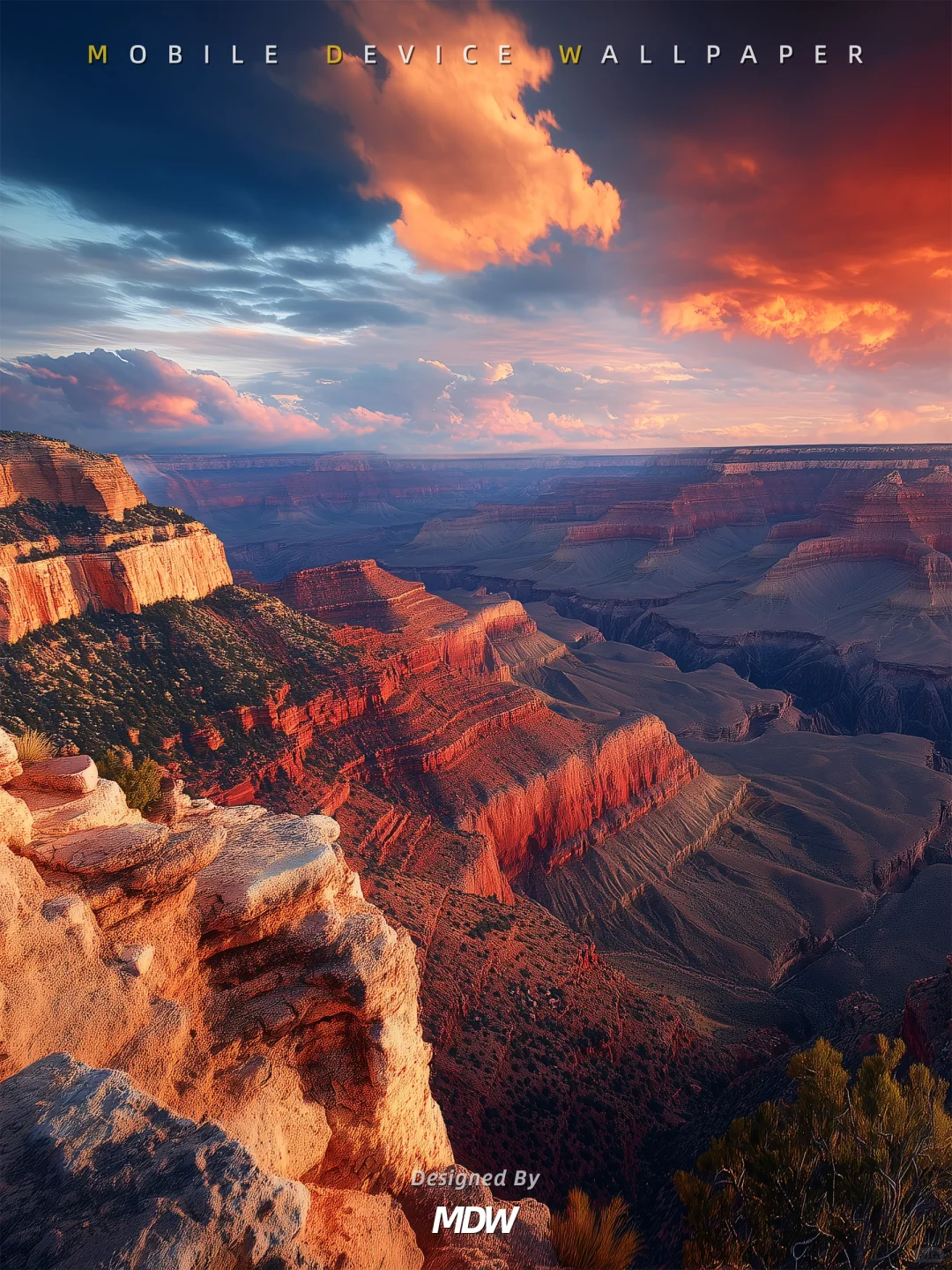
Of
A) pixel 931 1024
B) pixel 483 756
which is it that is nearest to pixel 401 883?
pixel 483 756

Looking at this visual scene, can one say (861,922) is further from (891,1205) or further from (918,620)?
(918,620)

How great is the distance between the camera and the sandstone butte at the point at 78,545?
28.2 metres

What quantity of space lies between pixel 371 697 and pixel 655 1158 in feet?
83.1

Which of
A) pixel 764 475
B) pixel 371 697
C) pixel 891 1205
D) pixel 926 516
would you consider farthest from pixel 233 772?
pixel 764 475

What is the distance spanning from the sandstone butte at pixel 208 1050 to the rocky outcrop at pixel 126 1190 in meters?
0.02

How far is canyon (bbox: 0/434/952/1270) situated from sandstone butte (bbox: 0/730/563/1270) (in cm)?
6

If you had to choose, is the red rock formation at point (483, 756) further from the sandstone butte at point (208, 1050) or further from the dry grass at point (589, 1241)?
the sandstone butte at point (208, 1050)

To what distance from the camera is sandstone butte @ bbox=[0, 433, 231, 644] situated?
28234 mm

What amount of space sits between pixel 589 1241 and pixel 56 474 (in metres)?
38.1

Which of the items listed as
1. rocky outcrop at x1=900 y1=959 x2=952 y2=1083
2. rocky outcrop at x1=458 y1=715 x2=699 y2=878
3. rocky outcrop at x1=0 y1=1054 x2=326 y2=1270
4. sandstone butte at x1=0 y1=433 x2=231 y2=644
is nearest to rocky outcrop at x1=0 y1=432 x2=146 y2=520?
sandstone butte at x1=0 y1=433 x2=231 y2=644

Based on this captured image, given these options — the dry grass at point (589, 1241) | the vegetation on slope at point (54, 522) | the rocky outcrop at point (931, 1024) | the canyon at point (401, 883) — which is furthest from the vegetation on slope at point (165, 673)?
the rocky outcrop at point (931, 1024)

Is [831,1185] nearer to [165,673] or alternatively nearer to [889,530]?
[165,673]

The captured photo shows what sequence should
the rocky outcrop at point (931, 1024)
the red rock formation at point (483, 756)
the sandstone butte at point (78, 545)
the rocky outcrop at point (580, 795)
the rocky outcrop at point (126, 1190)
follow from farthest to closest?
the rocky outcrop at point (580, 795)
the red rock formation at point (483, 756)
the sandstone butte at point (78, 545)
the rocky outcrop at point (931, 1024)
the rocky outcrop at point (126, 1190)

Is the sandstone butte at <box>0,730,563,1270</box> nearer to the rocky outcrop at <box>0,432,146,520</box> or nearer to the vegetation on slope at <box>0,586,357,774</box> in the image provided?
the vegetation on slope at <box>0,586,357,774</box>
